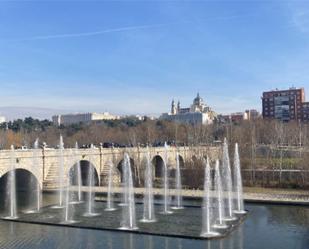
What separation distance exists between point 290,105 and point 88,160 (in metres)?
Result: 94.7

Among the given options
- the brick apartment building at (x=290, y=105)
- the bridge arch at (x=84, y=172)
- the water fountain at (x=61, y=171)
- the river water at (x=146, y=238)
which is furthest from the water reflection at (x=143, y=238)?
the brick apartment building at (x=290, y=105)

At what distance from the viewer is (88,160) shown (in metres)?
52.1

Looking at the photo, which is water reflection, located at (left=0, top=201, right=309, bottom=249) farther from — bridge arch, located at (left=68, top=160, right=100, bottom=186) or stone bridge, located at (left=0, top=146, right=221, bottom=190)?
bridge arch, located at (left=68, top=160, right=100, bottom=186)

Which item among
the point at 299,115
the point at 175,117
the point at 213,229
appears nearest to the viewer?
the point at 213,229

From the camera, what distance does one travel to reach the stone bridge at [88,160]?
141ft

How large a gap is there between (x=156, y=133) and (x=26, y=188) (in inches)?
2075

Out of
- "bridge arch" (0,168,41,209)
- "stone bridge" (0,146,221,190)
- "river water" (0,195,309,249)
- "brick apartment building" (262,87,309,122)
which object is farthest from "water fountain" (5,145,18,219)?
"brick apartment building" (262,87,309,122)

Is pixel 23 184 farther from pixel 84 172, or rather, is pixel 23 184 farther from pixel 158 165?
pixel 158 165

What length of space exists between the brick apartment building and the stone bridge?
235ft

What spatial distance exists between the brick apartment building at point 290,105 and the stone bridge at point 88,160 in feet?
235

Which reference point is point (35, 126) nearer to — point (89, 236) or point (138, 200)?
point (138, 200)

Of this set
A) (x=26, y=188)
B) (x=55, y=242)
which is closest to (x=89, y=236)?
(x=55, y=242)

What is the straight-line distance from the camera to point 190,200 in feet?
138

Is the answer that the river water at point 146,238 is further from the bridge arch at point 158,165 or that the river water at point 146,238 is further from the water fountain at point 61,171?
the bridge arch at point 158,165
